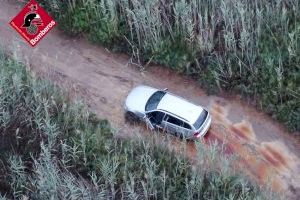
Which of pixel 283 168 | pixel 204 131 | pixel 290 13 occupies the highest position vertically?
pixel 290 13

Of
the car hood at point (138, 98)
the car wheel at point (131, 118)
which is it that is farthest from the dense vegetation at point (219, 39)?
the car wheel at point (131, 118)

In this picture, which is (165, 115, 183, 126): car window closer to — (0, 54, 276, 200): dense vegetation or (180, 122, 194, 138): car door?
(180, 122, 194, 138): car door

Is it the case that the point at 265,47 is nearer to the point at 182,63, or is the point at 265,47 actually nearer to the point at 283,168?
the point at 182,63

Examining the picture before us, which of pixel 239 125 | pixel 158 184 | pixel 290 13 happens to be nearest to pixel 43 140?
pixel 158 184

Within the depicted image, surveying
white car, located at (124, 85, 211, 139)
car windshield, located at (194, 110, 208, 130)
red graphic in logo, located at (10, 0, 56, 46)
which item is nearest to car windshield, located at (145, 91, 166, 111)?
white car, located at (124, 85, 211, 139)

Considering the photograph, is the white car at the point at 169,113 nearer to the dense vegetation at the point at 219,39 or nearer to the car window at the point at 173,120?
the car window at the point at 173,120

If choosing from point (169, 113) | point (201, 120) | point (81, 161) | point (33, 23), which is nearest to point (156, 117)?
point (169, 113)
